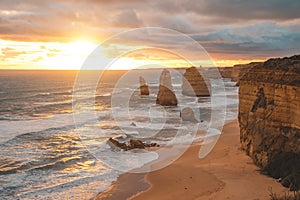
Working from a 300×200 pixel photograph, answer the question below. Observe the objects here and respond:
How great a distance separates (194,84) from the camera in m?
63.1

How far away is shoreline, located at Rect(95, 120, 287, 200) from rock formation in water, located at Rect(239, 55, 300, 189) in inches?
45.0

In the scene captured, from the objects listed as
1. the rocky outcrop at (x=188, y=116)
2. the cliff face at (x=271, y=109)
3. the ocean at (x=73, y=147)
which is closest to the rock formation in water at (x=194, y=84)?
the ocean at (x=73, y=147)

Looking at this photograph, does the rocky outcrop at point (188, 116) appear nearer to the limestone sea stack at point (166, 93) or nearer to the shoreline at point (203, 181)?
the limestone sea stack at point (166, 93)

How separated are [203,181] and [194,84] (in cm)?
4871

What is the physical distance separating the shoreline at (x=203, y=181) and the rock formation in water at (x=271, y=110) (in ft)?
3.75

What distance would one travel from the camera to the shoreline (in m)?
13.2

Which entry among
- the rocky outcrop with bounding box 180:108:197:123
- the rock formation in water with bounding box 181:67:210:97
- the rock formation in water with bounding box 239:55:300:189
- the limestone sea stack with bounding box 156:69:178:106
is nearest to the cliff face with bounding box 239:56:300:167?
the rock formation in water with bounding box 239:55:300:189

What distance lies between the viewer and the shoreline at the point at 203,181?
13.2 metres

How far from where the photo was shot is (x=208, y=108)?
151ft

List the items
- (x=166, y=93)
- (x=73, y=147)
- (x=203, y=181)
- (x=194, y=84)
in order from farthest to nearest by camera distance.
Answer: (x=194, y=84)
(x=166, y=93)
(x=73, y=147)
(x=203, y=181)

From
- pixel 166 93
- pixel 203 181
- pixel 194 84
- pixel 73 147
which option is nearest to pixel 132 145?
pixel 73 147

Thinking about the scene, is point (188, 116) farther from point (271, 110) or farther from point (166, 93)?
point (271, 110)

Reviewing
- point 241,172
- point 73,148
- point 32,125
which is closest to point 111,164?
point 73,148

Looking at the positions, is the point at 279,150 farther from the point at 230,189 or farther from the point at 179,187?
the point at 179,187
